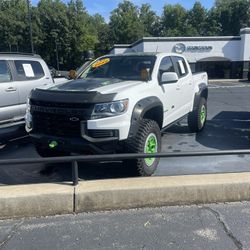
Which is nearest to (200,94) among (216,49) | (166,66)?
(166,66)

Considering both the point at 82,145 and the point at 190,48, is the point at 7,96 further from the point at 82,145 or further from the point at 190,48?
the point at 190,48

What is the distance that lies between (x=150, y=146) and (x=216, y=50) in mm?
32958

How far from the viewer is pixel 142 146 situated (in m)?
5.06

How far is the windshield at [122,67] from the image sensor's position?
20.1 feet

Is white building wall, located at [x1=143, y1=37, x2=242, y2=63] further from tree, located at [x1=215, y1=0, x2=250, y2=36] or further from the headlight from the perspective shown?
tree, located at [x1=215, y1=0, x2=250, y2=36]

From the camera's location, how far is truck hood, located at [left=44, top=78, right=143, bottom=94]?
200 inches

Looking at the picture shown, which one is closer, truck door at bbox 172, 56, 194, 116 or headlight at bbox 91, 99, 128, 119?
headlight at bbox 91, 99, 128, 119

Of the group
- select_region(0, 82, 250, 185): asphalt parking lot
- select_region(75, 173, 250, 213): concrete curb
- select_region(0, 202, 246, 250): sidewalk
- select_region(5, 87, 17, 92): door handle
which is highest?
select_region(5, 87, 17, 92): door handle

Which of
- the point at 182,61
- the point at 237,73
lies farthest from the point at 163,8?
the point at 182,61

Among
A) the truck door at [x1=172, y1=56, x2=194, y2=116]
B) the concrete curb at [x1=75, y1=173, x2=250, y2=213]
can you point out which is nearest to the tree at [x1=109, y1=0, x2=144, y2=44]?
the truck door at [x1=172, y1=56, x2=194, y2=116]

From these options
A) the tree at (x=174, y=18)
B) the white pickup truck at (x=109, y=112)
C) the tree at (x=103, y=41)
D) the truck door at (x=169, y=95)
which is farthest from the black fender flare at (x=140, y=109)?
the tree at (x=174, y=18)

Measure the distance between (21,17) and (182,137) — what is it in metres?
59.6

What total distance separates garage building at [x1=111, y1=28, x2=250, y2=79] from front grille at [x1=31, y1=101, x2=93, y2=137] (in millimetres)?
31020

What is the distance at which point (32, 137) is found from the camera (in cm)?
531
